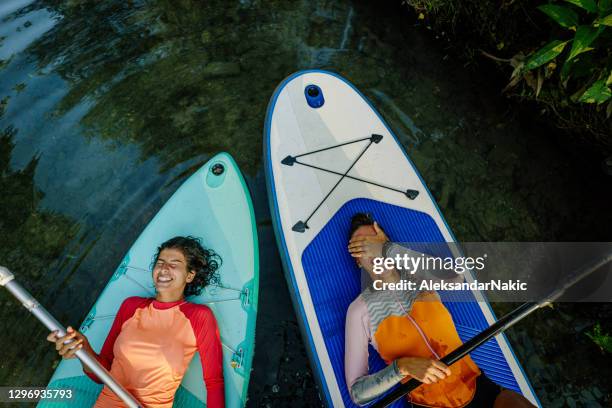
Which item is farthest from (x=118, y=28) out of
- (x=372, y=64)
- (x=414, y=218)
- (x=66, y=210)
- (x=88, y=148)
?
(x=414, y=218)

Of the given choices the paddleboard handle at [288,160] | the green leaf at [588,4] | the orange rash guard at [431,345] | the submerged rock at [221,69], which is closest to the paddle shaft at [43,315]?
the orange rash guard at [431,345]

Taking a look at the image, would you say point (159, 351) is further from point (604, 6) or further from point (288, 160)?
point (604, 6)

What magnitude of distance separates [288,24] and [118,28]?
2.24 m

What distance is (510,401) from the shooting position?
7.93ft

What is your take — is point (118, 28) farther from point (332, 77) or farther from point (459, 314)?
point (459, 314)

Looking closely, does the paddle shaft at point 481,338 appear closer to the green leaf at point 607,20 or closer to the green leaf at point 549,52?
the green leaf at point 607,20

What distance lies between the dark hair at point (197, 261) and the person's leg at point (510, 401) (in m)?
2.30

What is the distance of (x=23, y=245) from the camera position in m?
3.86

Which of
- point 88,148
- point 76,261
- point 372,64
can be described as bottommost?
point 76,261

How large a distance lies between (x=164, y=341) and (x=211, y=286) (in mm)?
616

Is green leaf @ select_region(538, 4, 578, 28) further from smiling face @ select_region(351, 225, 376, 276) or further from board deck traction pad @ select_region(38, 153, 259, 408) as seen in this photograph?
board deck traction pad @ select_region(38, 153, 259, 408)

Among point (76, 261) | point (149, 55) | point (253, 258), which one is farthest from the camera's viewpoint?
point (149, 55)

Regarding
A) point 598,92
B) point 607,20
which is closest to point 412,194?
point 598,92

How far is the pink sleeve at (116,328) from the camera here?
2.86m
